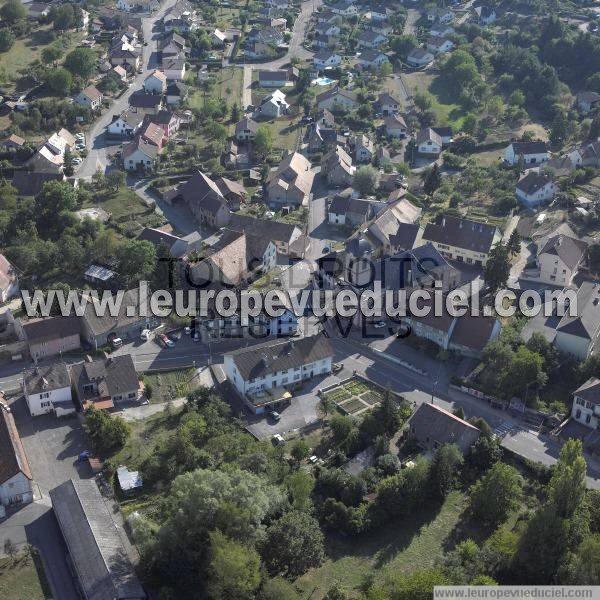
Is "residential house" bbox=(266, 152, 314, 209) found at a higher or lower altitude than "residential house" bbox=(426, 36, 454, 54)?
lower

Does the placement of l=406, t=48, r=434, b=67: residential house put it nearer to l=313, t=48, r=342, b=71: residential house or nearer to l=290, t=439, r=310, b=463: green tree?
l=313, t=48, r=342, b=71: residential house

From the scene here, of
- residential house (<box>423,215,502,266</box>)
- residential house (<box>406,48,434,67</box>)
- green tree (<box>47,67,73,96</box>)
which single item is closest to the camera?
residential house (<box>423,215,502,266</box>)

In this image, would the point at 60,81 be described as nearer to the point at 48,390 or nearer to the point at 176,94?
the point at 176,94

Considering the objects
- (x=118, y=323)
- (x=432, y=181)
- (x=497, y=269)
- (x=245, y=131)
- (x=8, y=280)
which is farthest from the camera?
(x=245, y=131)

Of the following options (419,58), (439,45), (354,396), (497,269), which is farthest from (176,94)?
(354,396)

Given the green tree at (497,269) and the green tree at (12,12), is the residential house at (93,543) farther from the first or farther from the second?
the green tree at (12,12)

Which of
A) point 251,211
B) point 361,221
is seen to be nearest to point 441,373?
point 361,221

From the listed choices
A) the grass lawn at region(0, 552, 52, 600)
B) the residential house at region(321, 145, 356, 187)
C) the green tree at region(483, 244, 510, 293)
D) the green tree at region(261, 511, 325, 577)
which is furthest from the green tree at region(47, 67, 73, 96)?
the green tree at region(261, 511, 325, 577)
